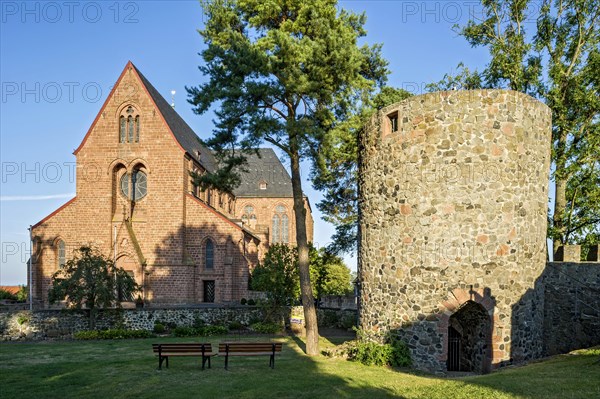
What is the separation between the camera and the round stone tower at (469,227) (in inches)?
551

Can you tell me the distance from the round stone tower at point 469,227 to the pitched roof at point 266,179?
41596mm

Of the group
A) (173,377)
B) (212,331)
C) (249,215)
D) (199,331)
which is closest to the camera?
(173,377)

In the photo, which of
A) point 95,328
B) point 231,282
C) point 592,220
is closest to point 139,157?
point 231,282

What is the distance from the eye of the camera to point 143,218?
36125mm

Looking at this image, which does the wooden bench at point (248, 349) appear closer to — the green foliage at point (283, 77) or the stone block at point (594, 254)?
the green foliage at point (283, 77)

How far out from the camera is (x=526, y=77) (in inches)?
939

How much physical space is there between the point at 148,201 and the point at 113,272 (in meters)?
11.4

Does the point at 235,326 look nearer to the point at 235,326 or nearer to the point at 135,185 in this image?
the point at 235,326

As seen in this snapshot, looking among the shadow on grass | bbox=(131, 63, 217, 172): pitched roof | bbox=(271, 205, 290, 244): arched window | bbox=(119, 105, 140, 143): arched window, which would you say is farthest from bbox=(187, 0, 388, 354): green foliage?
bbox=(271, 205, 290, 244): arched window

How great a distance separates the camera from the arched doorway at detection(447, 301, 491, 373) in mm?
14148

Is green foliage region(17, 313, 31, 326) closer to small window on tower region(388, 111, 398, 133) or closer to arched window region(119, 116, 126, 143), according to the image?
arched window region(119, 116, 126, 143)

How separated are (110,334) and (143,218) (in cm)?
1395

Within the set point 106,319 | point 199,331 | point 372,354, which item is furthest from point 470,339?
point 106,319

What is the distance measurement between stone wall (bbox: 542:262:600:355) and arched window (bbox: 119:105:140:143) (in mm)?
30503
